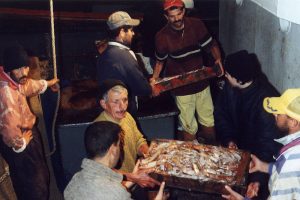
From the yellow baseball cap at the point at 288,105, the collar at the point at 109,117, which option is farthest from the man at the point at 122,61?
the yellow baseball cap at the point at 288,105

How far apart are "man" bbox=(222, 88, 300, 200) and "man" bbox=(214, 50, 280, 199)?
95 centimetres

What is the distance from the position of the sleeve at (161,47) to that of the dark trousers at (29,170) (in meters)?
2.75

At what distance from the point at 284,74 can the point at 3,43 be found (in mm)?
10408

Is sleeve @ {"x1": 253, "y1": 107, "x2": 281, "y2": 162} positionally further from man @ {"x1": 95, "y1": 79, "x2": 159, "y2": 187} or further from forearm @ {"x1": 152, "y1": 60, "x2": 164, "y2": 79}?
forearm @ {"x1": 152, "y1": 60, "x2": 164, "y2": 79}

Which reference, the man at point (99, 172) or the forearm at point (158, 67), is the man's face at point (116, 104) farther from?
the forearm at point (158, 67)

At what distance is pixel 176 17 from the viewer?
704cm

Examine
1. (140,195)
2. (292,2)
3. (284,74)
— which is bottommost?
(140,195)

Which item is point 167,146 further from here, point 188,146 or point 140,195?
point 140,195

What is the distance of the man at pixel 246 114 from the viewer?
508cm

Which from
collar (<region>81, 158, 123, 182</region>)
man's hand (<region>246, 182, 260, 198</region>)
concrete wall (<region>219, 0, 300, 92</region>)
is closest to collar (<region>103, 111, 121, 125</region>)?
collar (<region>81, 158, 123, 182</region>)

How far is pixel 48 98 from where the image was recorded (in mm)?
6902

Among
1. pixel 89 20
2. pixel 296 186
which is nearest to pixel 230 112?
pixel 296 186

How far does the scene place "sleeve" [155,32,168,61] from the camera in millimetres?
7402

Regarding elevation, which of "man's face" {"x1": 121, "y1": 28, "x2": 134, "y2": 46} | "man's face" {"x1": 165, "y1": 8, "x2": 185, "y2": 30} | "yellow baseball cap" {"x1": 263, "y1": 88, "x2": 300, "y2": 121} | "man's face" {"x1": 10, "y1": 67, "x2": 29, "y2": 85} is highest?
"man's face" {"x1": 165, "y1": 8, "x2": 185, "y2": 30}
